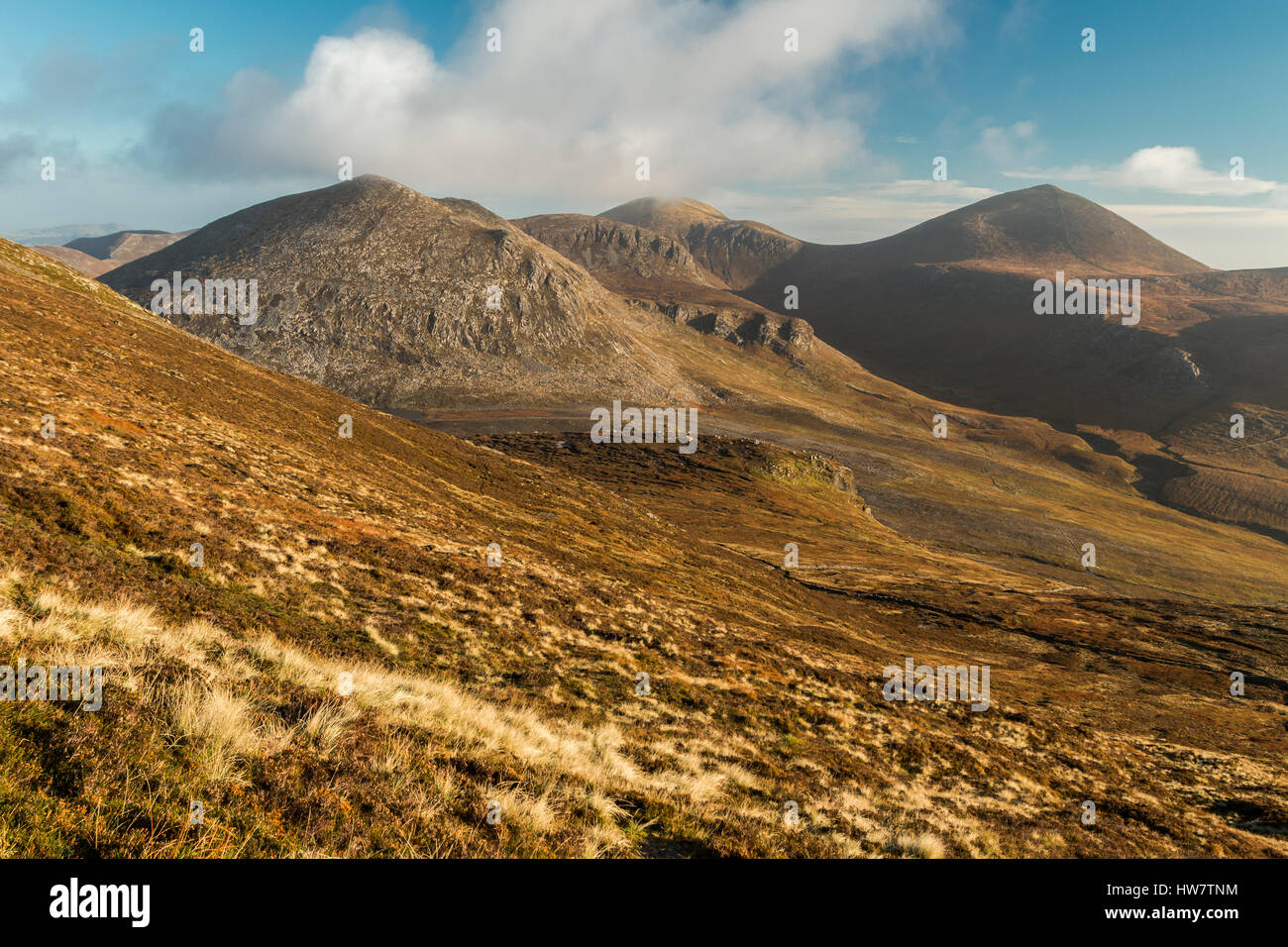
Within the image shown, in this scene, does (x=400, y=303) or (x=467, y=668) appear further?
(x=400, y=303)

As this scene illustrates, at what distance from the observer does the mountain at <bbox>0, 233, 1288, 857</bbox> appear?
6727 millimetres

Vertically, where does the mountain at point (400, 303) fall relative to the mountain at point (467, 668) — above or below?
above

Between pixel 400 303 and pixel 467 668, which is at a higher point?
pixel 400 303

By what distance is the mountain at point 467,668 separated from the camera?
6727 mm

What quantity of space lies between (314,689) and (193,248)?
214 meters

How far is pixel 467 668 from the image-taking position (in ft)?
50.8

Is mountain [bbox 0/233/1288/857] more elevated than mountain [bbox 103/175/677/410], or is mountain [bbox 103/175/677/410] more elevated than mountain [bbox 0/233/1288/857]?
mountain [bbox 103/175/677/410]

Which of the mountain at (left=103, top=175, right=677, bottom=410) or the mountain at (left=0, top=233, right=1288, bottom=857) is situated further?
the mountain at (left=103, top=175, right=677, bottom=410)

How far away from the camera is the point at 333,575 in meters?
18.4

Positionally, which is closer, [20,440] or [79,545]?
[79,545]

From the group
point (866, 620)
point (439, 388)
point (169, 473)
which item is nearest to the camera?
point (169, 473)

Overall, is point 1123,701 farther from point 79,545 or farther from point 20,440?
point 20,440

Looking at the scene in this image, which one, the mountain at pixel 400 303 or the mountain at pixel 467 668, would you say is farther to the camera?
the mountain at pixel 400 303
